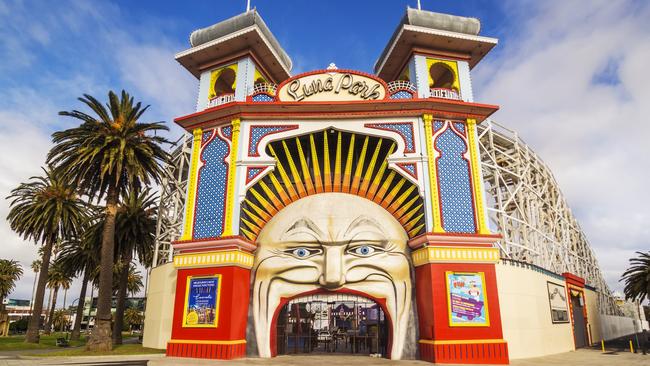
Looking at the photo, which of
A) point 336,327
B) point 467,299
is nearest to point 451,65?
point 467,299

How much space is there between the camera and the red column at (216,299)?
19438 mm

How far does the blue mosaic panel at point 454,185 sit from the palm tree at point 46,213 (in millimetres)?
31287

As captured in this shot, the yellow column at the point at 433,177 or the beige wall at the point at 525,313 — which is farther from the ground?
the yellow column at the point at 433,177

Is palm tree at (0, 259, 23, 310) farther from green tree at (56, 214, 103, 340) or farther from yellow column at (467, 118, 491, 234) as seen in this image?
yellow column at (467, 118, 491, 234)

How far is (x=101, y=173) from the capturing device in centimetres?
2566

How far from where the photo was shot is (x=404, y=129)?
884 inches

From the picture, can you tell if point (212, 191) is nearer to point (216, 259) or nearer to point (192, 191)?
point (192, 191)

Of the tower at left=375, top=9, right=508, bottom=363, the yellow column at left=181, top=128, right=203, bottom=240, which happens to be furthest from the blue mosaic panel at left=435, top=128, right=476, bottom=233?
the yellow column at left=181, top=128, right=203, bottom=240

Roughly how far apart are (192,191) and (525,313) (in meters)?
19.1

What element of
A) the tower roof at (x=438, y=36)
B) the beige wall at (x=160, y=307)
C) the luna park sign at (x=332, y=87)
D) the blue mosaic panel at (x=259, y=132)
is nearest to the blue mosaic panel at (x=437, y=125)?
the luna park sign at (x=332, y=87)

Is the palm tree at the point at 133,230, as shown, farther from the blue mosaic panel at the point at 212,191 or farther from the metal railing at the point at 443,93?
the metal railing at the point at 443,93

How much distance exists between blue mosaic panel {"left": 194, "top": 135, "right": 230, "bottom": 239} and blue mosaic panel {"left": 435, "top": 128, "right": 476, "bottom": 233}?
38.4ft

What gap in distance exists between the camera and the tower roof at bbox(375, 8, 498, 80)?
80.1 ft

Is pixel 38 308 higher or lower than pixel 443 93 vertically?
lower
